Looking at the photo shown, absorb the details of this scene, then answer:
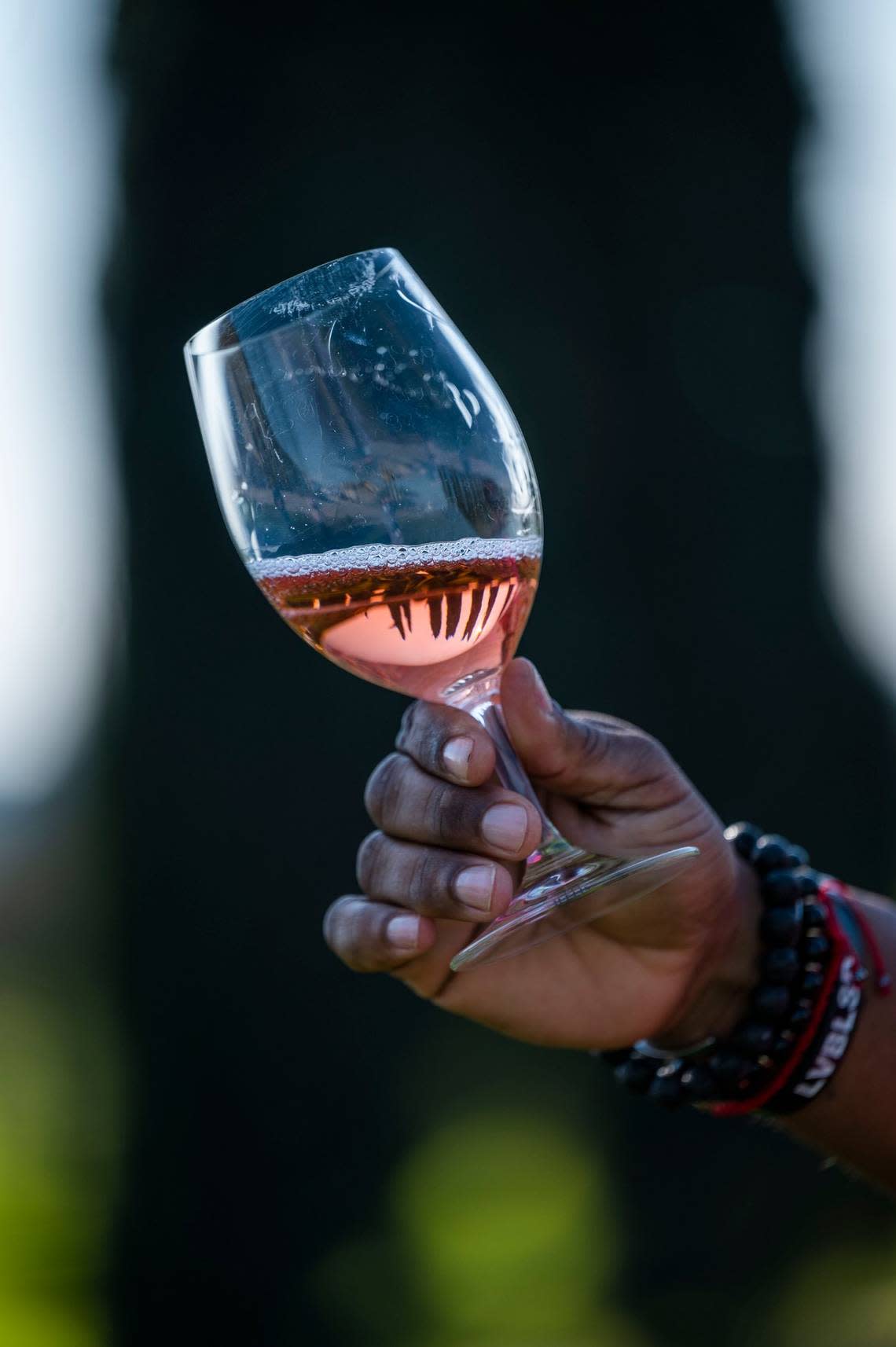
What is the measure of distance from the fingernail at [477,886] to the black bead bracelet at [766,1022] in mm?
728

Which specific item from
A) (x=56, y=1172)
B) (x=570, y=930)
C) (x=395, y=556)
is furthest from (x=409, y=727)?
(x=56, y=1172)

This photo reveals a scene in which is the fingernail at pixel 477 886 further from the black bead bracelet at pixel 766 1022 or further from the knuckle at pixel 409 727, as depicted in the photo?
the black bead bracelet at pixel 766 1022

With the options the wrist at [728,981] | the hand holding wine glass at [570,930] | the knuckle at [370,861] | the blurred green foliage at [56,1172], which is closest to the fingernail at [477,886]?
the hand holding wine glass at [570,930]

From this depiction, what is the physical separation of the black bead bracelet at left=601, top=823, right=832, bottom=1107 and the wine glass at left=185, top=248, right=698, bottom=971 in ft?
2.08

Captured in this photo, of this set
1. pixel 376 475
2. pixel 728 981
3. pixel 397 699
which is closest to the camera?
pixel 376 475

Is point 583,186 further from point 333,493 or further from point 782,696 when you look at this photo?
point 333,493

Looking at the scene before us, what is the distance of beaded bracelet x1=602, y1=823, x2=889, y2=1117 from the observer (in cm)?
213

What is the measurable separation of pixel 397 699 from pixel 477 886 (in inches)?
75.0

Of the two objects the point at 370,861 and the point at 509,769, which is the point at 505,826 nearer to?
the point at 509,769

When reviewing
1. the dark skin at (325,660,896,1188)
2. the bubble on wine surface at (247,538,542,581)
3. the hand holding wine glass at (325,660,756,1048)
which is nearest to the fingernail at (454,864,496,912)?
the hand holding wine glass at (325,660,756,1048)

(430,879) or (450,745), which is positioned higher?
(450,745)

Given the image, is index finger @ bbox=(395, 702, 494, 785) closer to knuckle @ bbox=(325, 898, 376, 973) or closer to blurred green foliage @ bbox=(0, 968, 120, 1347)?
knuckle @ bbox=(325, 898, 376, 973)

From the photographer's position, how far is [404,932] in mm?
1847

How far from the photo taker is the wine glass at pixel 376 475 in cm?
150
